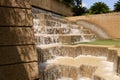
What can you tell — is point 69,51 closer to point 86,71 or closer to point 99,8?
point 86,71

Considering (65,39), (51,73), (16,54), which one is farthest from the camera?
(65,39)

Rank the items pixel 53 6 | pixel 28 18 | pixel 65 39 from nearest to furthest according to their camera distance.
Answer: pixel 28 18 < pixel 65 39 < pixel 53 6

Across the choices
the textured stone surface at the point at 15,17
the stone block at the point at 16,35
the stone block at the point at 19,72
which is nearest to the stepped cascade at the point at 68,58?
the stone block at the point at 19,72

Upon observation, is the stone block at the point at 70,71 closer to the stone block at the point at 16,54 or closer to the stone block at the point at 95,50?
the stone block at the point at 95,50

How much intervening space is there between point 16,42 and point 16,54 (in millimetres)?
152

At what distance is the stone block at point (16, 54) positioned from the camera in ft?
6.81

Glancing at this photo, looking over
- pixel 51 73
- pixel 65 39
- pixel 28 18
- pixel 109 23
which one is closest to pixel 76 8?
pixel 109 23

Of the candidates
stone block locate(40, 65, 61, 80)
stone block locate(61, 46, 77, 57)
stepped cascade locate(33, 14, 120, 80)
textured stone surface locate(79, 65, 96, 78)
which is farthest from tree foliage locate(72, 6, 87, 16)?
stone block locate(40, 65, 61, 80)

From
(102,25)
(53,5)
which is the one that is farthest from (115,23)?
(53,5)

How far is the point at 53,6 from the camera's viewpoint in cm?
1285

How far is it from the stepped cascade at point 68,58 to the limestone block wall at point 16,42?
2.04 metres

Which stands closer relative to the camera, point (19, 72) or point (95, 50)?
point (19, 72)

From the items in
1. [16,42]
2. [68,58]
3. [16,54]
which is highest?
[16,42]

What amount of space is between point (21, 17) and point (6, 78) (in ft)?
2.61
